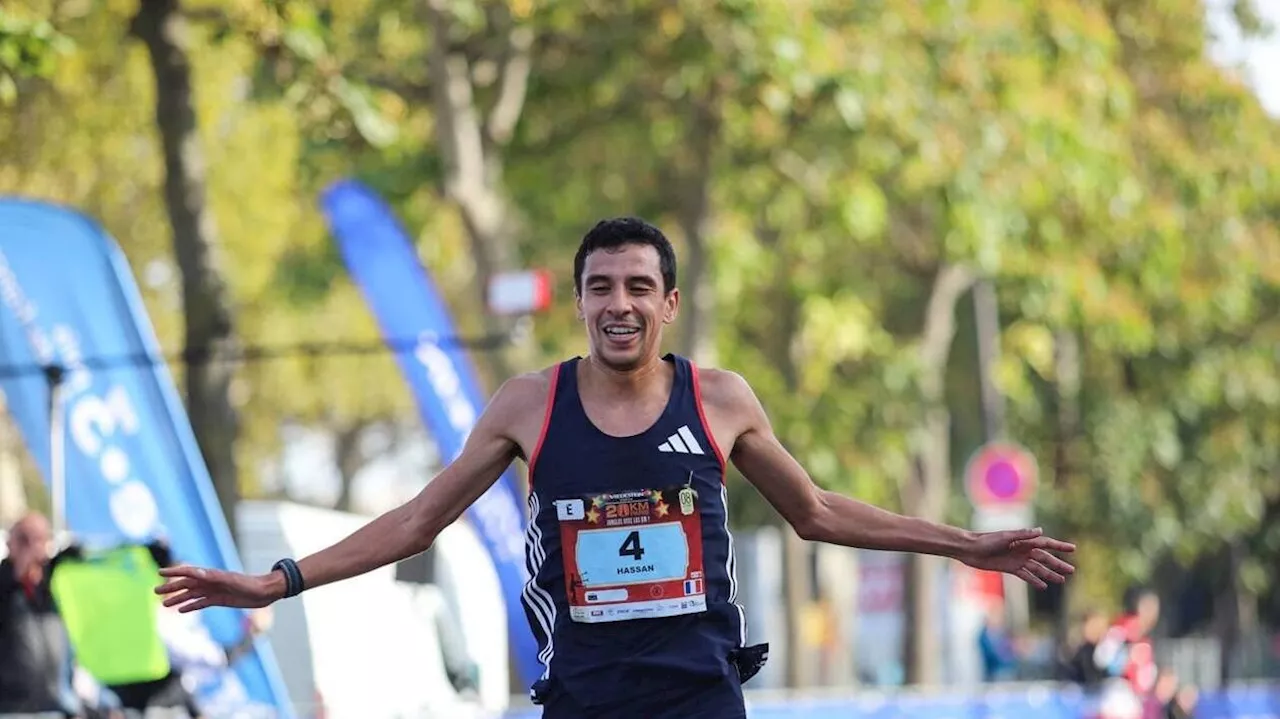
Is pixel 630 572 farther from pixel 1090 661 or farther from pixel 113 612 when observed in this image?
pixel 1090 661

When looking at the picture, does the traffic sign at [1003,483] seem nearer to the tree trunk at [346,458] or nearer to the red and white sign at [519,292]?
the red and white sign at [519,292]

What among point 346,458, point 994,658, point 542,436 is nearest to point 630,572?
point 542,436

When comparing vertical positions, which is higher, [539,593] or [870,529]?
[870,529]

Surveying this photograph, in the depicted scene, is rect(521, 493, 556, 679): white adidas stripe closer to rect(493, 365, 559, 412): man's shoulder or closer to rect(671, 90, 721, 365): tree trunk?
rect(493, 365, 559, 412): man's shoulder

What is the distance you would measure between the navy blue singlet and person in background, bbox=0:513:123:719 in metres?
7.78

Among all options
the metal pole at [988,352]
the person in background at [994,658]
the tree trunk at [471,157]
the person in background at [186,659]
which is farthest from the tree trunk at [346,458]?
the person in background at [186,659]

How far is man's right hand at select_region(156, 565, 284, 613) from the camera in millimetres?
5598

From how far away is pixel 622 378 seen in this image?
573 centimetres

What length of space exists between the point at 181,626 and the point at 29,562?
1.04 metres

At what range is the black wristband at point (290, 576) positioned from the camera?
5.76 metres

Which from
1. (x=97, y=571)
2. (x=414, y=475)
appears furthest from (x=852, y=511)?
(x=414, y=475)

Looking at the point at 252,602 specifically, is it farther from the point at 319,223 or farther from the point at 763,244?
the point at 319,223

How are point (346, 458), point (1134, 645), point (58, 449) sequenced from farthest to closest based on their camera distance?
point (346, 458) < point (1134, 645) < point (58, 449)

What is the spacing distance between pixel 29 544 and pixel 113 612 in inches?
20.7
